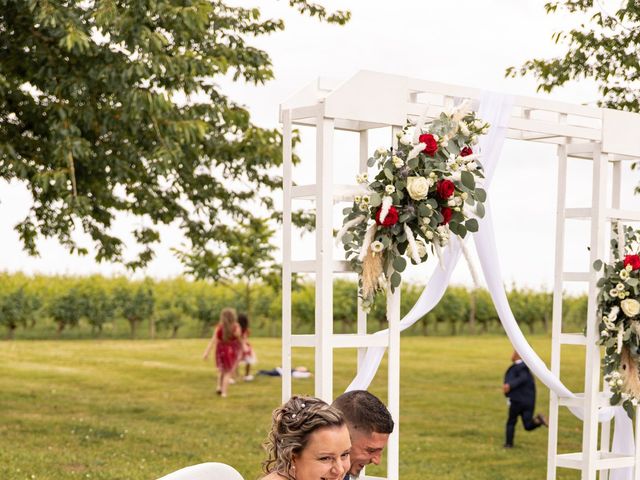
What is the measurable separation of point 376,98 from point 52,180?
466 cm

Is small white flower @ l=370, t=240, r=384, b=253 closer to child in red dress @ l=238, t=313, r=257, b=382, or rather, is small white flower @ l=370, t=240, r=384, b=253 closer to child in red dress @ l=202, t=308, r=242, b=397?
child in red dress @ l=202, t=308, r=242, b=397

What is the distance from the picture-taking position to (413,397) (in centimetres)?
1827

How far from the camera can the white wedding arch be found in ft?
17.2

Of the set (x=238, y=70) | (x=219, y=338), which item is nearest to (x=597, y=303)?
(x=238, y=70)

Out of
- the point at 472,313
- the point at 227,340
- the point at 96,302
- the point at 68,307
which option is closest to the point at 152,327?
the point at 96,302

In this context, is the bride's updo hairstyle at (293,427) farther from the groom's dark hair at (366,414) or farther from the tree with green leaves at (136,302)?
the tree with green leaves at (136,302)

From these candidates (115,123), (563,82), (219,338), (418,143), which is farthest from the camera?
(219,338)

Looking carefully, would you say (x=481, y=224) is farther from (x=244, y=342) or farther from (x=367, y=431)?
(x=244, y=342)

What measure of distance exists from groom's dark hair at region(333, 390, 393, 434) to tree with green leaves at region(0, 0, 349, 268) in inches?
Result: 212

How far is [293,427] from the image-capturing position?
3369 mm

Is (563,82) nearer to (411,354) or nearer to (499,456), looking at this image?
(499,456)

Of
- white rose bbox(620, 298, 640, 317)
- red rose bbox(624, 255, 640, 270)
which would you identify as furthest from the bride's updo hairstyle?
red rose bbox(624, 255, 640, 270)

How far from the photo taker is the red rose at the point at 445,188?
5.30 meters

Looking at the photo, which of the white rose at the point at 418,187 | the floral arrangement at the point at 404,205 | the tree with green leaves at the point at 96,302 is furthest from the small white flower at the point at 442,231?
the tree with green leaves at the point at 96,302
